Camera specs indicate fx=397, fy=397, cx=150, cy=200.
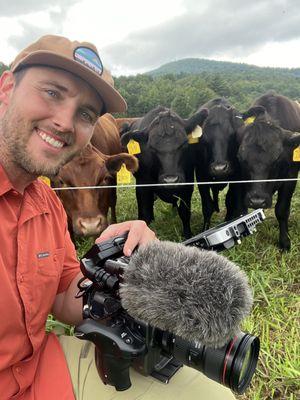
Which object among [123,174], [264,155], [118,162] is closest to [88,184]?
[118,162]

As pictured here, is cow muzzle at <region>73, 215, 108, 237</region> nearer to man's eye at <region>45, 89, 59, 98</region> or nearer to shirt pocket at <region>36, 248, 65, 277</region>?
shirt pocket at <region>36, 248, 65, 277</region>

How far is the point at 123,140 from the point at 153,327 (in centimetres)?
420

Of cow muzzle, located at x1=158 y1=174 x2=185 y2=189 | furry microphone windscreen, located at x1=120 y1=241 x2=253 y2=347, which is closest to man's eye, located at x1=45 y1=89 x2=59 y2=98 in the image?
furry microphone windscreen, located at x1=120 y1=241 x2=253 y2=347

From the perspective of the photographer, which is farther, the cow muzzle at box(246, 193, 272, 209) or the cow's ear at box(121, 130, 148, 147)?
the cow's ear at box(121, 130, 148, 147)

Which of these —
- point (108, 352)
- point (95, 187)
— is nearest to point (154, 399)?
point (108, 352)

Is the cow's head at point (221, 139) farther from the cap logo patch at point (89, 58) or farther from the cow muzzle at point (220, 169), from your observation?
the cap logo patch at point (89, 58)

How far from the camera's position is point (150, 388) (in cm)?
162

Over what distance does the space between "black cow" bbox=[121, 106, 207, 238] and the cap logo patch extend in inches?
117

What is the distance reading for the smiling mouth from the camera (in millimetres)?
1765

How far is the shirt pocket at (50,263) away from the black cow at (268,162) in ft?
10.2

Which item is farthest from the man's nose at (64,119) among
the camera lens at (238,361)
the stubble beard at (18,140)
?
the camera lens at (238,361)

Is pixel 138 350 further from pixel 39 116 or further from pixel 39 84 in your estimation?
pixel 39 84

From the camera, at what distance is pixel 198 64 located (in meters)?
125

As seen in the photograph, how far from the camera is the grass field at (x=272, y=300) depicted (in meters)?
2.36
